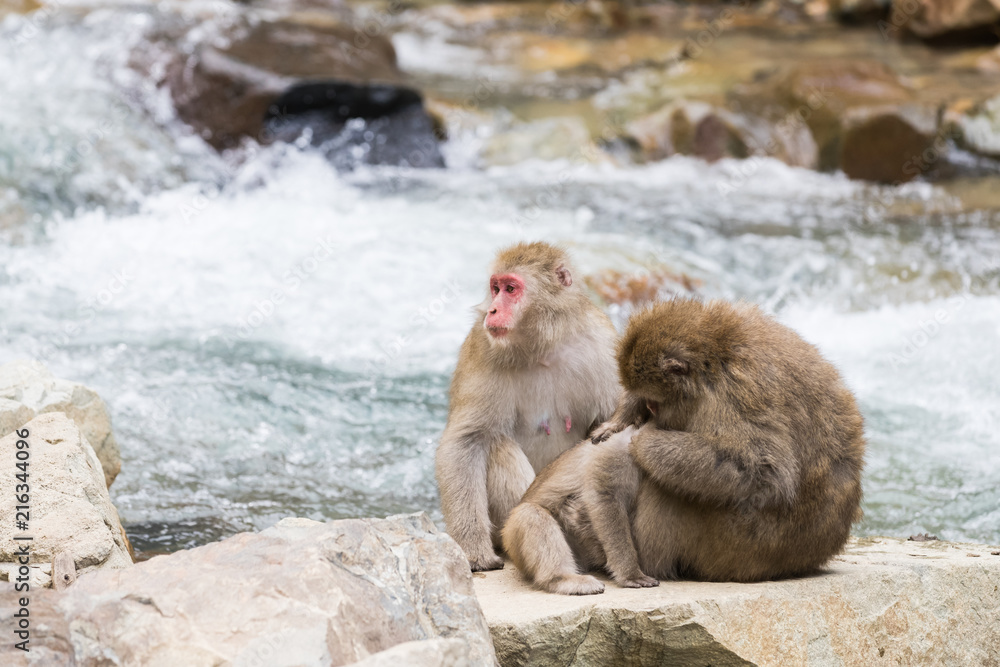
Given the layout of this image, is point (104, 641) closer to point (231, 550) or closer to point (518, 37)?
point (231, 550)

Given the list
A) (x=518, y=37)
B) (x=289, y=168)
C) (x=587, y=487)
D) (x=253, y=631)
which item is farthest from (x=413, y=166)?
(x=253, y=631)

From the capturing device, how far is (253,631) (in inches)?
92.1

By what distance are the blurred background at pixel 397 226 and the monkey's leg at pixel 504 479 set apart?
A: 1424 millimetres

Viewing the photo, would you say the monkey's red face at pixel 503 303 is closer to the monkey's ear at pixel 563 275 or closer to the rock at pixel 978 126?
the monkey's ear at pixel 563 275

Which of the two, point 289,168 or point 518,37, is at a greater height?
point 518,37

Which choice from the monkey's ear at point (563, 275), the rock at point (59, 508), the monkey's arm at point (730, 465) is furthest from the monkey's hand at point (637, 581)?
the rock at point (59, 508)

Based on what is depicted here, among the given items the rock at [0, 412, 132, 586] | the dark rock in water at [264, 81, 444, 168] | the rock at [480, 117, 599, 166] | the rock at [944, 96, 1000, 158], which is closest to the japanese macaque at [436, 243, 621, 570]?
the rock at [0, 412, 132, 586]

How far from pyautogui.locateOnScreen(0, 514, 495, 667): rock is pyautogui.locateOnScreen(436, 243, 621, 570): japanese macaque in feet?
3.40

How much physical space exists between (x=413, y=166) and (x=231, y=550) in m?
9.22

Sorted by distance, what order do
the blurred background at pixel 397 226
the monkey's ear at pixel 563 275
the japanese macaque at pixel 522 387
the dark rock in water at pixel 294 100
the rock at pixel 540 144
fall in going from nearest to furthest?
the japanese macaque at pixel 522 387 < the monkey's ear at pixel 563 275 < the blurred background at pixel 397 226 < the dark rock in water at pixel 294 100 < the rock at pixel 540 144

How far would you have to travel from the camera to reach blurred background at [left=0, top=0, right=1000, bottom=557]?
231 inches

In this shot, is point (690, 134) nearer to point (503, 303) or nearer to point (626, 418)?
point (503, 303)

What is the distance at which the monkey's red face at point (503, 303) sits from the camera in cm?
371

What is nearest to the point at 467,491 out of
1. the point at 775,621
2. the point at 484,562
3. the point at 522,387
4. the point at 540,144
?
the point at 484,562
